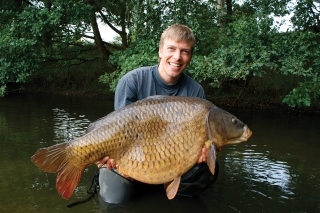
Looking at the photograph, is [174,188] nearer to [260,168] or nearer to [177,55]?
[177,55]

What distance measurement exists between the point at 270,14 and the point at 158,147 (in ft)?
15.3

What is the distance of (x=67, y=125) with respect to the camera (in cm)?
560

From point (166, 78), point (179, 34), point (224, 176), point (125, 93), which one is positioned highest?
point (179, 34)

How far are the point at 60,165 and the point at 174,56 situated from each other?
37.2 inches

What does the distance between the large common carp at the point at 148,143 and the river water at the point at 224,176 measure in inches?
28.9

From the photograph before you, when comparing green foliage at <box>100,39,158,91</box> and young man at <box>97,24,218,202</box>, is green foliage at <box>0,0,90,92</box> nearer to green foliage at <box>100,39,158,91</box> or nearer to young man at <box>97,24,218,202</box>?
green foliage at <box>100,39,158,91</box>

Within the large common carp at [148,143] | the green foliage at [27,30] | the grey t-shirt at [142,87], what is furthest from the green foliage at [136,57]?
the large common carp at [148,143]

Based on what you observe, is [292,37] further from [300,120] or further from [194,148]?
[194,148]

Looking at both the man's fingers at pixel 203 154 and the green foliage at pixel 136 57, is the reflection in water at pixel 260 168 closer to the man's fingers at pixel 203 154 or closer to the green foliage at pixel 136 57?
the man's fingers at pixel 203 154

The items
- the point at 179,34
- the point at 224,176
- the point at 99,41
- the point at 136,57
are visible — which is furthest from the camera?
the point at 99,41

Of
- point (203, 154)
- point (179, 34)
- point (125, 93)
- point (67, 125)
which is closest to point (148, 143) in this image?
point (203, 154)

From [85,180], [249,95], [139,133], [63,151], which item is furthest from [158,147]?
[249,95]

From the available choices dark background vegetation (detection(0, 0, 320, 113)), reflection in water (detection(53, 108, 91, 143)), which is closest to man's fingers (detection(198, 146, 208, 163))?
reflection in water (detection(53, 108, 91, 143))

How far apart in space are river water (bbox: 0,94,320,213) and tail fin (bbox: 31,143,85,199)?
689 millimetres
